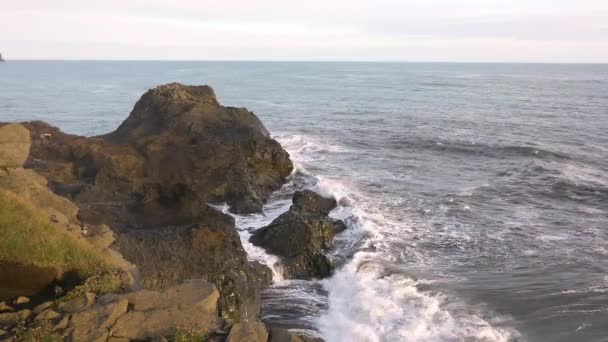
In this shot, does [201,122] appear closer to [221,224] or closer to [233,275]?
[221,224]

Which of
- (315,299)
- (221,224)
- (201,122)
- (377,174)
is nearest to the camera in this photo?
(315,299)

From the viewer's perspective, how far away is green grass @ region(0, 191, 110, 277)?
1399 centimetres

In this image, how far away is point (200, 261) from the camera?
20.1 m

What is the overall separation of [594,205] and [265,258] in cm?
2494

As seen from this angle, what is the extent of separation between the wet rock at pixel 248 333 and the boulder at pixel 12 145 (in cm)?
1049

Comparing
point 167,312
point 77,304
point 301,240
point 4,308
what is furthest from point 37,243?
point 301,240

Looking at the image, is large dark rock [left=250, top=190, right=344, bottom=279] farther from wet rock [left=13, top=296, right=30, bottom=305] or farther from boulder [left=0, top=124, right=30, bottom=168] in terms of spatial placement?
wet rock [left=13, top=296, right=30, bottom=305]

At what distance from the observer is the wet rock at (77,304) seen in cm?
1219

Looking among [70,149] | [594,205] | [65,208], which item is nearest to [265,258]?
[65,208]

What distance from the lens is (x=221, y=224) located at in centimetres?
2344

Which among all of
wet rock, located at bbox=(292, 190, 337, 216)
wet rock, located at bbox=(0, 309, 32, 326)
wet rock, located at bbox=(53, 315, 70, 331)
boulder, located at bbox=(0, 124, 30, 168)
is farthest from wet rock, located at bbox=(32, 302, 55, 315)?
wet rock, located at bbox=(292, 190, 337, 216)

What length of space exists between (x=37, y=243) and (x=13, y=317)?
2878mm

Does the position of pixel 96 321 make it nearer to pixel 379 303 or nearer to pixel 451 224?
pixel 379 303

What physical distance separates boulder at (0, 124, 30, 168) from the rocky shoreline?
0.12 ft
